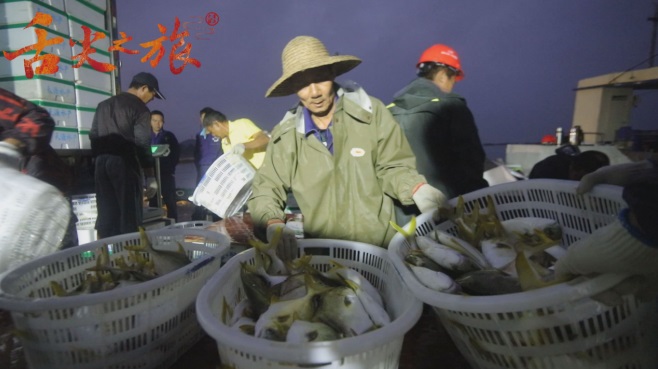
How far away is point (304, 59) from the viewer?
196cm

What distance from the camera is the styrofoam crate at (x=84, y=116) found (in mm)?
4790

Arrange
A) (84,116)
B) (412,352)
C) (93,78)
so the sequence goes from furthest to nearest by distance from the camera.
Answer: (93,78)
(84,116)
(412,352)

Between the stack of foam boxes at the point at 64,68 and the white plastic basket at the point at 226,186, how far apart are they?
2.73 m

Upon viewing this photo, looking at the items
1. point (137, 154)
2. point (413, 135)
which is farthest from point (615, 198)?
point (137, 154)

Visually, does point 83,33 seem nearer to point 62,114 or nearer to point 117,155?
point 62,114

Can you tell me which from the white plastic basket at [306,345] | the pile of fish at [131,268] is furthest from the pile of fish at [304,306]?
the pile of fish at [131,268]

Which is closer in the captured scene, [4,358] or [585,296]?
[585,296]

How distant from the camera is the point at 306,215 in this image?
2.11 meters

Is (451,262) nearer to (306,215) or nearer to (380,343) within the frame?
(380,343)

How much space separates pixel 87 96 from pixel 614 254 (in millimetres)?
6039

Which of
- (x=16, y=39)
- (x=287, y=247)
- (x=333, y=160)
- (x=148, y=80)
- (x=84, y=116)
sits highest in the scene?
(x=16, y=39)

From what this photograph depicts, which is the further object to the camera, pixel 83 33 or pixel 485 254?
pixel 83 33

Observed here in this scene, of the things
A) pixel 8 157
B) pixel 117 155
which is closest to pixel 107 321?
pixel 8 157

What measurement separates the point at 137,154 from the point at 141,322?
392 cm
